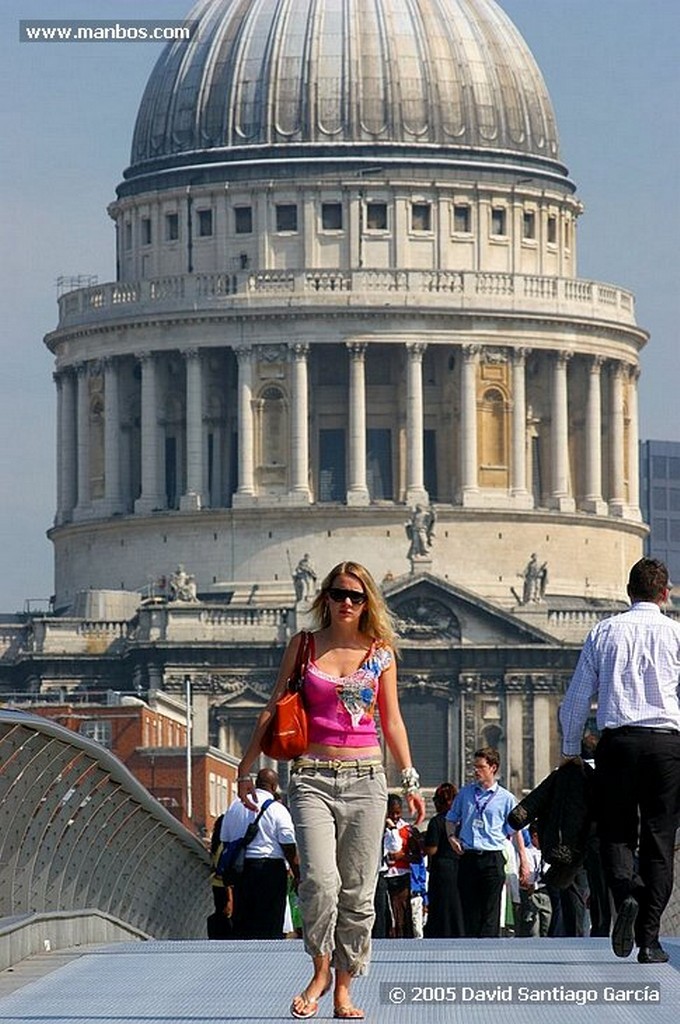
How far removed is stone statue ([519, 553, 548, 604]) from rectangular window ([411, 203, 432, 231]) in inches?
587

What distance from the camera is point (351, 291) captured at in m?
145

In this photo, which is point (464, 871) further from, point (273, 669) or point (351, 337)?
point (351, 337)

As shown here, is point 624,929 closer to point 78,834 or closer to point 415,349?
point 78,834

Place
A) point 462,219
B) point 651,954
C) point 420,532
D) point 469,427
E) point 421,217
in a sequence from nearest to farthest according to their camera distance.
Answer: point 651,954
point 420,532
point 469,427
point 421,217
point 462,219

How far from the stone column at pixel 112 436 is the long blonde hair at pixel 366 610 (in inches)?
4823

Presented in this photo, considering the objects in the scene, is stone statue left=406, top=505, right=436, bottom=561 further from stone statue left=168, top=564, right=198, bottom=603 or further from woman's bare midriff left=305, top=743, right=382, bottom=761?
woman's bare midriff left=305, top=743, right=382, bottom=761

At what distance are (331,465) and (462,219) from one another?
33.9 feet

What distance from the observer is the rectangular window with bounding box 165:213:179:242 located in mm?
148000

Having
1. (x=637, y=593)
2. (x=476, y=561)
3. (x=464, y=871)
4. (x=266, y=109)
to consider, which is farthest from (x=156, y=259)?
(x=637, y=593)

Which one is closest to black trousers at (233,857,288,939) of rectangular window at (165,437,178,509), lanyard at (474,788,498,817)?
lanyard at (474,788,498,817)

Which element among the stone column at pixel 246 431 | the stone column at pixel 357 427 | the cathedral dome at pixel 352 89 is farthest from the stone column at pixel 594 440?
the stone column at pixel 246 431

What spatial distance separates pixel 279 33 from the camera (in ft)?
488

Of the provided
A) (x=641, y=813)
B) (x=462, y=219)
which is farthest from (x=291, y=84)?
(x=641, y=813)

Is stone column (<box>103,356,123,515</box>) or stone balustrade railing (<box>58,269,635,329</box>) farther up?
stone balustrade railing (<box>58,269,635,329</box>)
